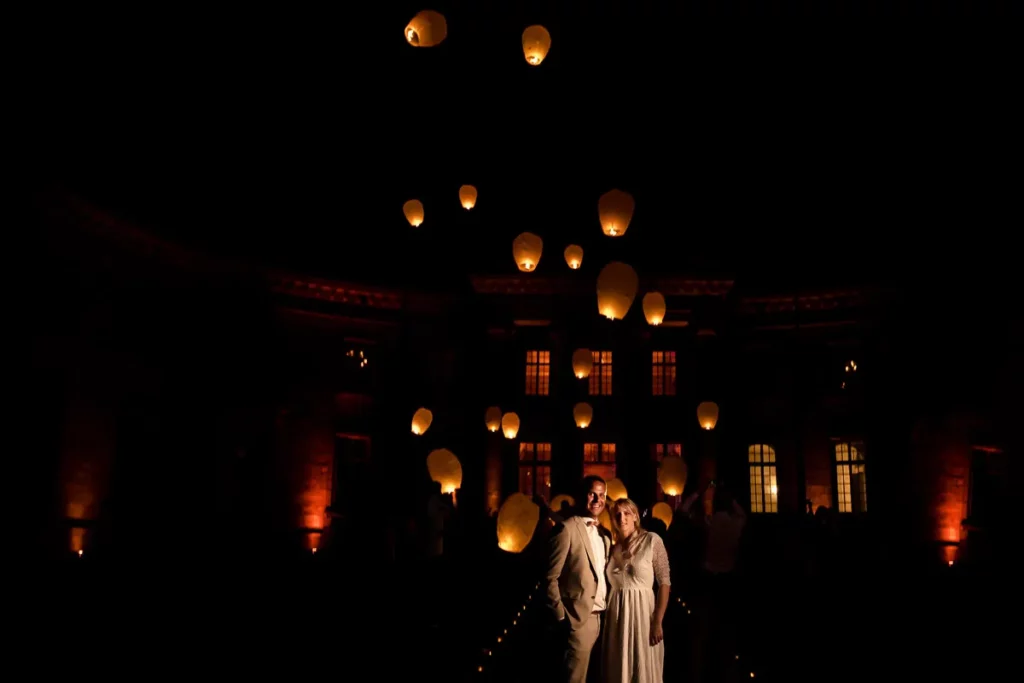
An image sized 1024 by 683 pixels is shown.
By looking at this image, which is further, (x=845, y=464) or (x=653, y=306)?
(x=845, y=464)

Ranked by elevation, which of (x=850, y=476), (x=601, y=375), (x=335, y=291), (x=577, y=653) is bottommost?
(x=577, y=653)

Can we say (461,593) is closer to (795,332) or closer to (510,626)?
(510,626)

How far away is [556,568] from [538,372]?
16.1 metres

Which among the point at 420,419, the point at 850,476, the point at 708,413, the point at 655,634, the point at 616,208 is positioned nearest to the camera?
the point at 655,634

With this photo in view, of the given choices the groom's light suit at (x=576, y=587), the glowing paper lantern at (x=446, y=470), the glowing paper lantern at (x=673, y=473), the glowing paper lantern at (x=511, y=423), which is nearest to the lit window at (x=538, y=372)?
the glowing paper lantern at (x=511, y=423)

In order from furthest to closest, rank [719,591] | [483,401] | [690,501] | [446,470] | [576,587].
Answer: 1. [483,401]
2. [446,470]
3. [690,501]
4. [719,591]
5. [576,587]

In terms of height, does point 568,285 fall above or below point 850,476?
above

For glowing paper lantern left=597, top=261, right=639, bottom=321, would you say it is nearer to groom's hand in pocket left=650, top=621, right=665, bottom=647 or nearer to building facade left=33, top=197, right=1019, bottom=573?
groom's hand in pocket left=650, top=621, right=665, bottom=647

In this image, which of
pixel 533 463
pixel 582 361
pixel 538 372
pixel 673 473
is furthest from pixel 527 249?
pixel 533 463

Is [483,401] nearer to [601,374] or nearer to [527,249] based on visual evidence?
[601,374]

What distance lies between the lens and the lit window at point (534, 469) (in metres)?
21.5

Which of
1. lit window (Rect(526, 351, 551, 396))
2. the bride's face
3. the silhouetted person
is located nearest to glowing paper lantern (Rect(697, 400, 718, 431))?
the silhouetted person

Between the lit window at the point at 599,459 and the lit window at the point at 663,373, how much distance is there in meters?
1.99

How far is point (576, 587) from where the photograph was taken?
19.9ft
